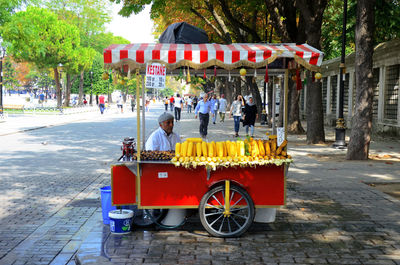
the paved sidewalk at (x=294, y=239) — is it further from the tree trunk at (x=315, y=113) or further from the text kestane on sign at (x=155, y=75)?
the tree trunk at (x=315, y=113)

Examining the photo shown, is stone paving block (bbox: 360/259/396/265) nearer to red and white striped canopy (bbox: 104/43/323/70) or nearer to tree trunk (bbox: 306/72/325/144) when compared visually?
red and white striped canopy (bbox: 104/43/323/70)

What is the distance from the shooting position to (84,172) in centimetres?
1063

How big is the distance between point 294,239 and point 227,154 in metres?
1.45

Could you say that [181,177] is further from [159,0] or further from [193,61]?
[159,0]

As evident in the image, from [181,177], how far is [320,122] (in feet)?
38.2

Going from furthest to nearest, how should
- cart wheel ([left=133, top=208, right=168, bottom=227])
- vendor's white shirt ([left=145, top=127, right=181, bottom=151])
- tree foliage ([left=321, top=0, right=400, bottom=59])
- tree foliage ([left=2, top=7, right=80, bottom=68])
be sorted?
1. tree foliage ([left=2, top=7, right=80, bottom=68])
2. tree foliage ([left=321, top=0, right=400, bottom=59])
3. vendor's white shirt ([left=145, top=127, right=181, bottom=151])
4. cart wheel ([left=133, top=208, right=168, bottom=227])

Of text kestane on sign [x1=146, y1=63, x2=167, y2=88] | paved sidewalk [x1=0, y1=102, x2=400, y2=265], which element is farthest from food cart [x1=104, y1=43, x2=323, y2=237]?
paved sidewalk [x1=0, y1=102, x2=400, y2=265]

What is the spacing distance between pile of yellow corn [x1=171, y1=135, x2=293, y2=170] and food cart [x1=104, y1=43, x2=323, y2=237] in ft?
0.15

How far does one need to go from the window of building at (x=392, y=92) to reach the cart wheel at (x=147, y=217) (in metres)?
16.4

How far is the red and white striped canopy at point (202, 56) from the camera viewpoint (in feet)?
18.5

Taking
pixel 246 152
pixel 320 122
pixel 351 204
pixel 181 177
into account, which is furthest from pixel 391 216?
pixel 320 122

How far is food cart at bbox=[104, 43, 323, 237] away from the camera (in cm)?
570

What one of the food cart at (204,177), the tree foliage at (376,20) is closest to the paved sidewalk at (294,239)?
the food cart at (204,177)

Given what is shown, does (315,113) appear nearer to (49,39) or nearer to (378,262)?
(378,262)
